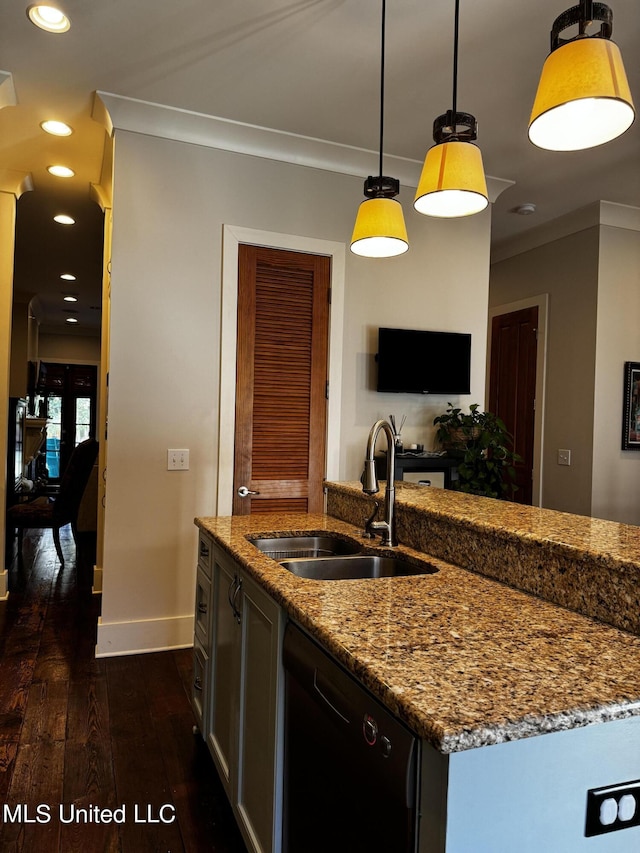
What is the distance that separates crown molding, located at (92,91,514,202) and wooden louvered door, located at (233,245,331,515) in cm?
57

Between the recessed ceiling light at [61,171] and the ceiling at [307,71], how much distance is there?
0.06m

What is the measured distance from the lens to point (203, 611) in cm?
232

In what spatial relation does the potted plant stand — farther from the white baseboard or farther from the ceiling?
the white baseboard

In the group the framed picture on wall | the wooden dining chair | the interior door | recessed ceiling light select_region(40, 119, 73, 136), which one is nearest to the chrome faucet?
recessed ceiling light select_region(40, 119, 73, 136)

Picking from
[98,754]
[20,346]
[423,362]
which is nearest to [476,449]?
[423,362]

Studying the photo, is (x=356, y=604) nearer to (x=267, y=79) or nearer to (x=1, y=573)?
(x=267, y=79)

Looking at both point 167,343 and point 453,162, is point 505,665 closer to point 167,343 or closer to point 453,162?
point 453,162

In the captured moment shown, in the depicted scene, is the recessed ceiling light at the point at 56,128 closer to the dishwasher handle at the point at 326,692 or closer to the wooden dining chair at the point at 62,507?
the wooden dining chair at the point at 62,507

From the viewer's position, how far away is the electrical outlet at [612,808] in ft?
2.97

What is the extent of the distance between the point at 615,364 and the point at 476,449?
62.5 inches

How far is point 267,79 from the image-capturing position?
2.90 metres

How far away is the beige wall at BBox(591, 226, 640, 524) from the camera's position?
4480 mm

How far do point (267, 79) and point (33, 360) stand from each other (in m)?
6.84

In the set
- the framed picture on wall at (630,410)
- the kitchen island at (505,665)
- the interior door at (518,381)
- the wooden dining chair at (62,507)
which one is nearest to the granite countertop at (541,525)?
the kitchen island at (505,665)
